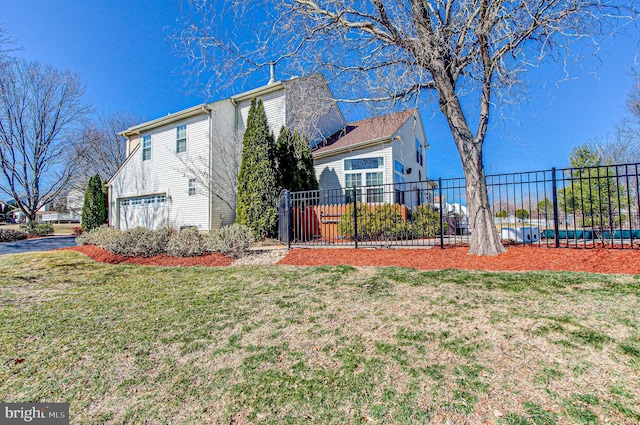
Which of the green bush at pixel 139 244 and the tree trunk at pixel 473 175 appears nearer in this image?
the tree trunk at pixel 473 175

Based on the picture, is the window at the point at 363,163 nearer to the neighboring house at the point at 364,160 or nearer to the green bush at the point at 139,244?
the neighboring house at the point at 364,160

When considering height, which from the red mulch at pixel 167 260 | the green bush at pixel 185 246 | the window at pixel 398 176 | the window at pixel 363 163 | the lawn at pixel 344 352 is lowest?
the lawn at pixel 344 352

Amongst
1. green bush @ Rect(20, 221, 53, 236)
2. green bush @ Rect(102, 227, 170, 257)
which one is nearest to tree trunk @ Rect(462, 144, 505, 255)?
green bush @ Rect(102, 227, 170, 257)

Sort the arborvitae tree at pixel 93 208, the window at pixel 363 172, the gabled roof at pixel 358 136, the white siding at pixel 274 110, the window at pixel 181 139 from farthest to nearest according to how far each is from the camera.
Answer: the arborvitae tree at pixel 93 208, the window at pixel 181 139, the white siding at pixel 274 110, the window at pixel 363 172, the gabled roof at pixel 358 136

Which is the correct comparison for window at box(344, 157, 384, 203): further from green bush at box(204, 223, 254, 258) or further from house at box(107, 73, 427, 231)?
green bush at box(204, 223, 254, 258)

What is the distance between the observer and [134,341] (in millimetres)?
3320

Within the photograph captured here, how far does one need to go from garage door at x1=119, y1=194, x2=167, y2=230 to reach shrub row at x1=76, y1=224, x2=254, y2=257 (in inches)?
267

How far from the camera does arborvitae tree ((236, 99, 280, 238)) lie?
1074 cm

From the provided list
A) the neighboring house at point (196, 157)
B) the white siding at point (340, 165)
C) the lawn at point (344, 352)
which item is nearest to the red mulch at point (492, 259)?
the lawn at point (344, 352)

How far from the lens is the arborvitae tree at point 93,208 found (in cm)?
1819

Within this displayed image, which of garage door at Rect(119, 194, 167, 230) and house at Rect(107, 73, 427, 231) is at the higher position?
house at Rect(107, 73, 427, 231)

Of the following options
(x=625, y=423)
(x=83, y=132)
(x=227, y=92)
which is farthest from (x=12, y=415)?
(x=83, y=132)

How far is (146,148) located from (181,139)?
3.15 metres

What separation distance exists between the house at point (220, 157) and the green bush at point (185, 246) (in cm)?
528
